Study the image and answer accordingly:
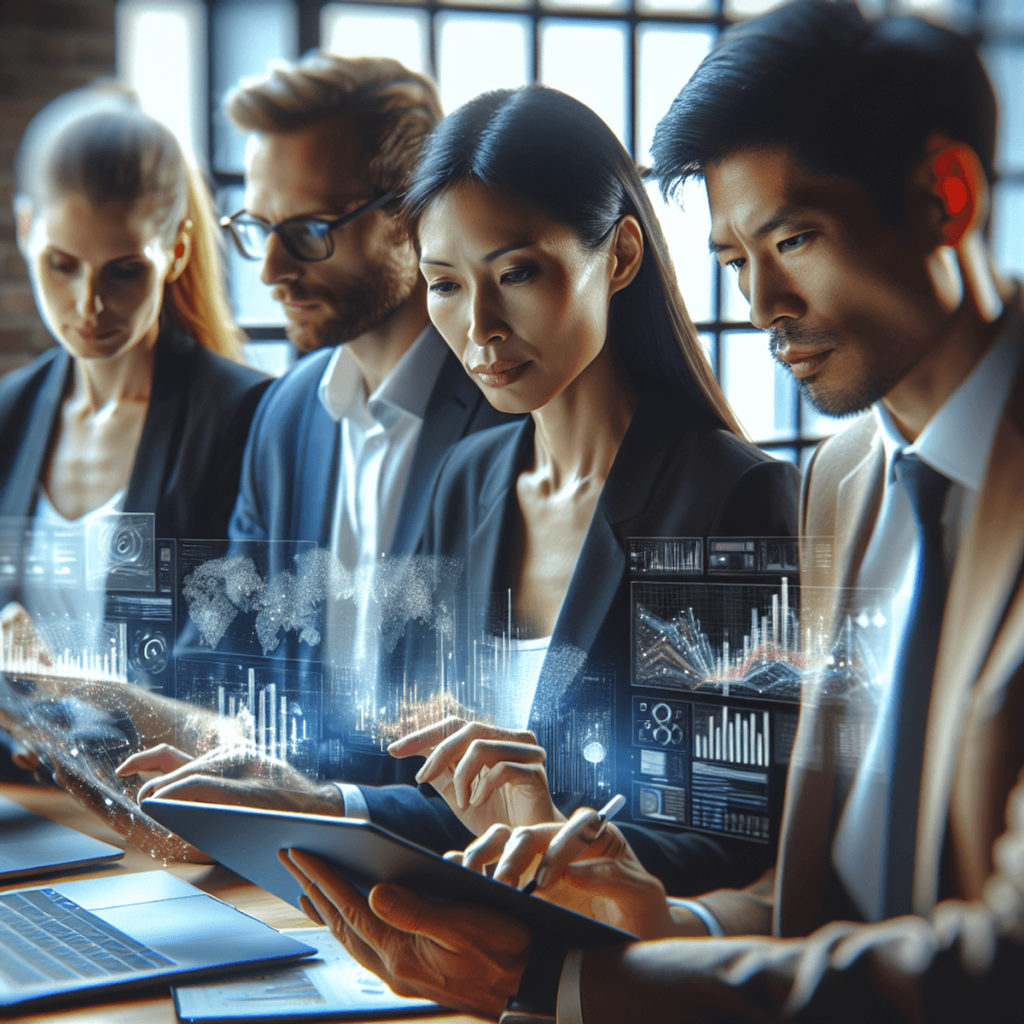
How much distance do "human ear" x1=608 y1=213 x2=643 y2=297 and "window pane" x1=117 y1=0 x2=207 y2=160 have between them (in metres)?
0.94

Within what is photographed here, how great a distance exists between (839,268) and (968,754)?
1.88 feet

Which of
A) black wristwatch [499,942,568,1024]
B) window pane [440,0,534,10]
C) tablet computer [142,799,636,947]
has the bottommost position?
black wristwatch [499,942,568,1024]

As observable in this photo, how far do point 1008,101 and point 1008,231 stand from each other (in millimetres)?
147

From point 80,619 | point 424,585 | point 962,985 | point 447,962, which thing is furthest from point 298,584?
point 962,985

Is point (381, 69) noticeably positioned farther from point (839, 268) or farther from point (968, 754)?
point (968, 754)

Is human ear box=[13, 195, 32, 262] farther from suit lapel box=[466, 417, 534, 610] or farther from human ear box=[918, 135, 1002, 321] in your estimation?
human ear box=[918, 135, 1002, 321]

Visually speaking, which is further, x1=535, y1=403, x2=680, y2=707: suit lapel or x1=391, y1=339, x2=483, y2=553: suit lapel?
x1=391, y1=339, x2=483, y2=553: suit lapel

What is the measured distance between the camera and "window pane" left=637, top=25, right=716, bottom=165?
1455 millimetres

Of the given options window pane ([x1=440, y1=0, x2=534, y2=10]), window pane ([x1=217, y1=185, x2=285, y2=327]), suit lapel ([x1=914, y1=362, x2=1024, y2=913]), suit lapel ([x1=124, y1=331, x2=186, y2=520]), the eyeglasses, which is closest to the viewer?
suit lapel ([x1=914, y1=362, x2=1024, y2=913])

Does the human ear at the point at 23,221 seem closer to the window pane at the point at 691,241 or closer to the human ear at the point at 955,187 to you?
the window pane at the point at 691,241

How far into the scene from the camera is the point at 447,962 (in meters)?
1.34

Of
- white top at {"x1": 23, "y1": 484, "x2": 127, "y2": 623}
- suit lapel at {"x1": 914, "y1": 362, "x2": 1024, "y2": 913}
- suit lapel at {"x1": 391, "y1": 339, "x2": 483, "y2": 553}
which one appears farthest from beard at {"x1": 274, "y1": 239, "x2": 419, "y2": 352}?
suit lapel at {"x1": 914, "y1": 362, "x2": 1024, "y2": 913}

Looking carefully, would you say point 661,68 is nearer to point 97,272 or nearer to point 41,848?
point 97,272

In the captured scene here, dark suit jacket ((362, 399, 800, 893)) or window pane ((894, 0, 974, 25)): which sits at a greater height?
window pane ((894, 0, 974, 25))
